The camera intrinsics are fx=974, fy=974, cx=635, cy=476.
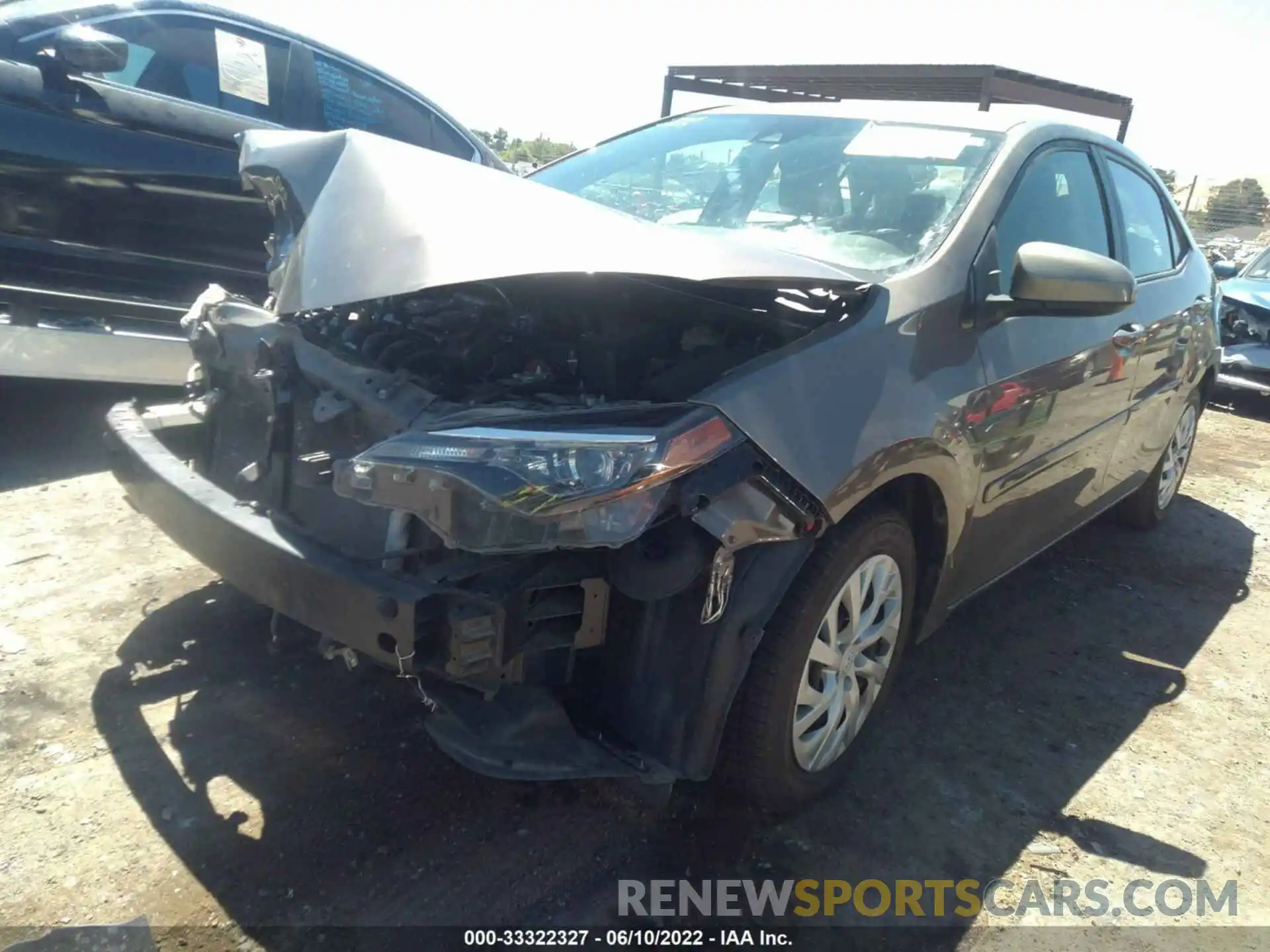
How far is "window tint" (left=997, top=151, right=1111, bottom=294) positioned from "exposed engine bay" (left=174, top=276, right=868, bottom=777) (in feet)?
2.74

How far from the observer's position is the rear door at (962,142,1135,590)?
2.82 metres

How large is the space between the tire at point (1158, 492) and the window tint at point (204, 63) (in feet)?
15.9

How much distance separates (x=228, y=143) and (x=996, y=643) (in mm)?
4251

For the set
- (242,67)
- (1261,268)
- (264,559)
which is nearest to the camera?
(264,559)

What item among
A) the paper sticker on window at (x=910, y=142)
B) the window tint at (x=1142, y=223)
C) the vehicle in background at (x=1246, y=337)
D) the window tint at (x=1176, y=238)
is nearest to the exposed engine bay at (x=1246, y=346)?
the vehicle in background at (x=1246, y=337)

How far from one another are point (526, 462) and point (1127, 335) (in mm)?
2744

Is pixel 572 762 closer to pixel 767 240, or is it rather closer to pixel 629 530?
pixel 629 530

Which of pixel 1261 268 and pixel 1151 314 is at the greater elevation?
pixel 1261 268

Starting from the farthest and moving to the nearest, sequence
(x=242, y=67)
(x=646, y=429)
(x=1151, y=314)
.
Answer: (x=242, y=67), (x=1151, y=314), (x=646, y=429)

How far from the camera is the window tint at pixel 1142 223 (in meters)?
3.92

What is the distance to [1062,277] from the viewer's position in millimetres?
2637

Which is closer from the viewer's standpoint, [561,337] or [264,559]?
[264,559]

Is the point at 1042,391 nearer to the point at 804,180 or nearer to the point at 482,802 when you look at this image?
the point at 804,180

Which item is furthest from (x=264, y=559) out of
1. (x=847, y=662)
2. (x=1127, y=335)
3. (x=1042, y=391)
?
(x=1127, y=335)
